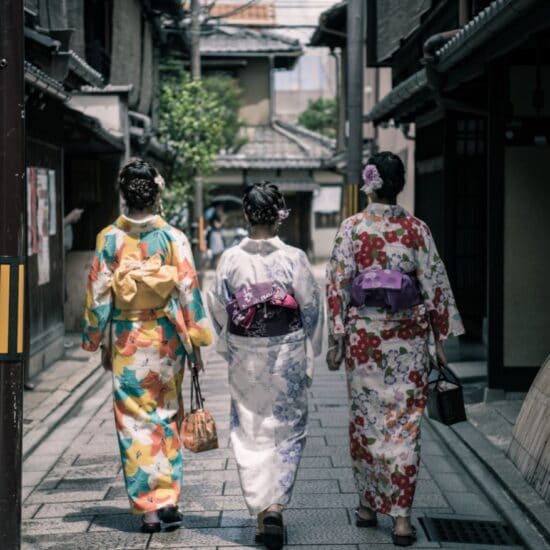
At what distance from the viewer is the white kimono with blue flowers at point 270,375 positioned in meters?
5.95

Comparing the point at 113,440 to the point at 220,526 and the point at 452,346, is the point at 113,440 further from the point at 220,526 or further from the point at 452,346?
the point at 452,346

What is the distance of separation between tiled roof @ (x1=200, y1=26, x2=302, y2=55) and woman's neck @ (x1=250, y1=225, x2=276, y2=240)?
33781mm

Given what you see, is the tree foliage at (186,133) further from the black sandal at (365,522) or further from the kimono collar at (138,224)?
the black sandal at (365,522)

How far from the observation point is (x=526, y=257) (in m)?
9.91

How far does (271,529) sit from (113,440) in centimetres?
339

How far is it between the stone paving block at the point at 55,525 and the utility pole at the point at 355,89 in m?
9.65

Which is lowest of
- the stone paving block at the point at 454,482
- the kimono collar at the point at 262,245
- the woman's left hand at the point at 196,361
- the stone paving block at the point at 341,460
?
the stone paving block at the point at 454,482

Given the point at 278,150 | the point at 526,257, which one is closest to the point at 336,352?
the point at 526,257

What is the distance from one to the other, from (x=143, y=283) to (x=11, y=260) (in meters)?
1.19

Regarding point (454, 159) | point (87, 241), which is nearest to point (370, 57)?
point (454, 159)

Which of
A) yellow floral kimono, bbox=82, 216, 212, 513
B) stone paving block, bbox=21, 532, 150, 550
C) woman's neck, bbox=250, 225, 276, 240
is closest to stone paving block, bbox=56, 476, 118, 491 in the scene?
stone paving block, bbox=21, 532, 150, 550

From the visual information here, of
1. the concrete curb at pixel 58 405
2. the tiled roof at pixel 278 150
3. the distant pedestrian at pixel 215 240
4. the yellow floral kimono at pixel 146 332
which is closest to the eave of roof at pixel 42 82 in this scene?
the concrete curb at pixel 58 405

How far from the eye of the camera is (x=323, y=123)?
49.4 metres

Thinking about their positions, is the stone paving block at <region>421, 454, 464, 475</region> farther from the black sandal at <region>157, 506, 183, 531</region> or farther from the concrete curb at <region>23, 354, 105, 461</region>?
the concrete curb at <region>23, 354, 105, 461</region>
